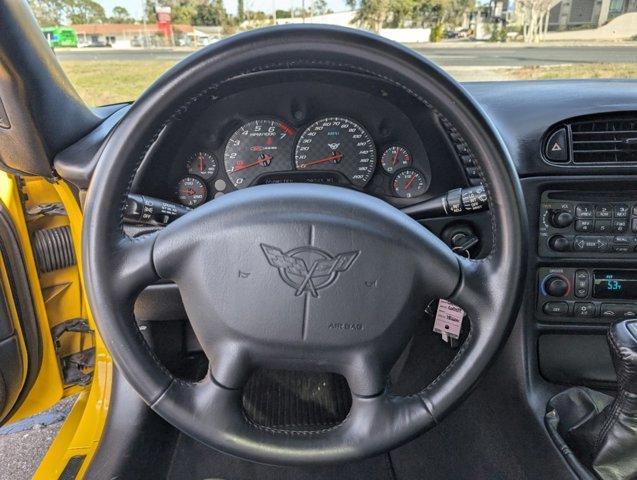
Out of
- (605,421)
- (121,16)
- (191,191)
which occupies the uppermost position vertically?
(121,16)

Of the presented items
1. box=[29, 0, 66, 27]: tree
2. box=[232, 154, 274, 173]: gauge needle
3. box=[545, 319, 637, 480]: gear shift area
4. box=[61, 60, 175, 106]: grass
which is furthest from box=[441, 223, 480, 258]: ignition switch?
box=[29, 0, 66, 27]: tree

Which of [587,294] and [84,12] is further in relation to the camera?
[84,12]

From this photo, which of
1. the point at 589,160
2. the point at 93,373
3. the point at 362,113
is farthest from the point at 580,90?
the point at 93,373

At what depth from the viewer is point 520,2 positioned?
2.12 metres

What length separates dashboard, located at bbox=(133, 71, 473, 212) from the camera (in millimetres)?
1573

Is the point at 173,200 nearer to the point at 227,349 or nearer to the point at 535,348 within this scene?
the point at 227,349

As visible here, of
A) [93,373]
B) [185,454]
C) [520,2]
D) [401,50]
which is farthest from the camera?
[520,2]

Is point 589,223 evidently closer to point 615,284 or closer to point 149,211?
point 615,284

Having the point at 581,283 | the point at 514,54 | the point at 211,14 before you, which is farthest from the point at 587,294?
the point at 514,54

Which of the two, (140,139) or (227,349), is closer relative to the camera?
(140,139)

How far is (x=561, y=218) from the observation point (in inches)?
62.6

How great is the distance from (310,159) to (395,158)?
0.24 meters

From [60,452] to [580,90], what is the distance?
1.87 m

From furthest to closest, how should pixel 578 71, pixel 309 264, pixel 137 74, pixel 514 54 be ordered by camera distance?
pixel 514 54, pixel 578 71, pixel 137 74, pixel 309 264
